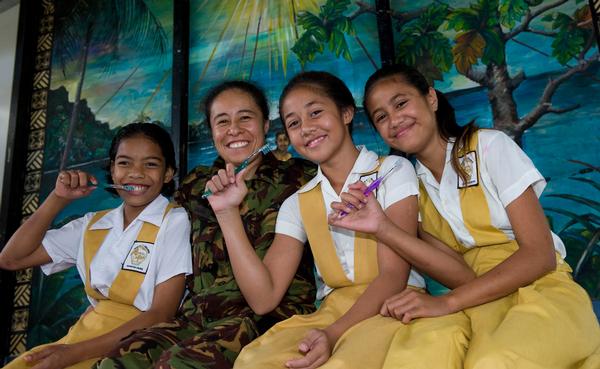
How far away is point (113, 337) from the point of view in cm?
156

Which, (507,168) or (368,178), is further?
(368,178)

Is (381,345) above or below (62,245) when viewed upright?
below

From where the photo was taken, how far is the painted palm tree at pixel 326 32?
9.05ft

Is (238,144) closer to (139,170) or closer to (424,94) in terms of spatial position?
(139,170)

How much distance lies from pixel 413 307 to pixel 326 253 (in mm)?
365

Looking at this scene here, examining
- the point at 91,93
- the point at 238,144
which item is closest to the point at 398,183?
the point at 238,144

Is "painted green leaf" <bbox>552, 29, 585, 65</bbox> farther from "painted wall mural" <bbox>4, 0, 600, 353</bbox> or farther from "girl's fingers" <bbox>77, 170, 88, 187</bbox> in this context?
"girl's fingers" <bbox>77, 170, 88, 187</bbox>

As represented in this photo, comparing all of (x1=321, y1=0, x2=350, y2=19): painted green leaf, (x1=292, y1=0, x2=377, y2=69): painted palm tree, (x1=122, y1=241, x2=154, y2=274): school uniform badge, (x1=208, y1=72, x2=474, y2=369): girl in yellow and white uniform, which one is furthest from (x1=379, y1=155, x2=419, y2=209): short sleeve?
(x1=321, y1=0, x2=350, y2=19): painted green leaf

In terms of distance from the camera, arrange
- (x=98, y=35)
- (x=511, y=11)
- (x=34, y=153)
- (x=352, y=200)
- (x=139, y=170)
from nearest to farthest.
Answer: (x=352, y=200), (x=139, y=170), (x=511, y=11), (x=34, y=153), (x=98, y=35)

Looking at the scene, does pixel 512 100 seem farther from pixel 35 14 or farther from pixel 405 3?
pixel 35 14

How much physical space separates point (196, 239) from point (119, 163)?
0.44m

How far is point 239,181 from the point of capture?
1503 millimetres

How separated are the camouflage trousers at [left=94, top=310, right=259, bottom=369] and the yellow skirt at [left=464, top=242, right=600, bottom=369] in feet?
1.89

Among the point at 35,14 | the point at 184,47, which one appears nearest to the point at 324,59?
the point at 184,47
